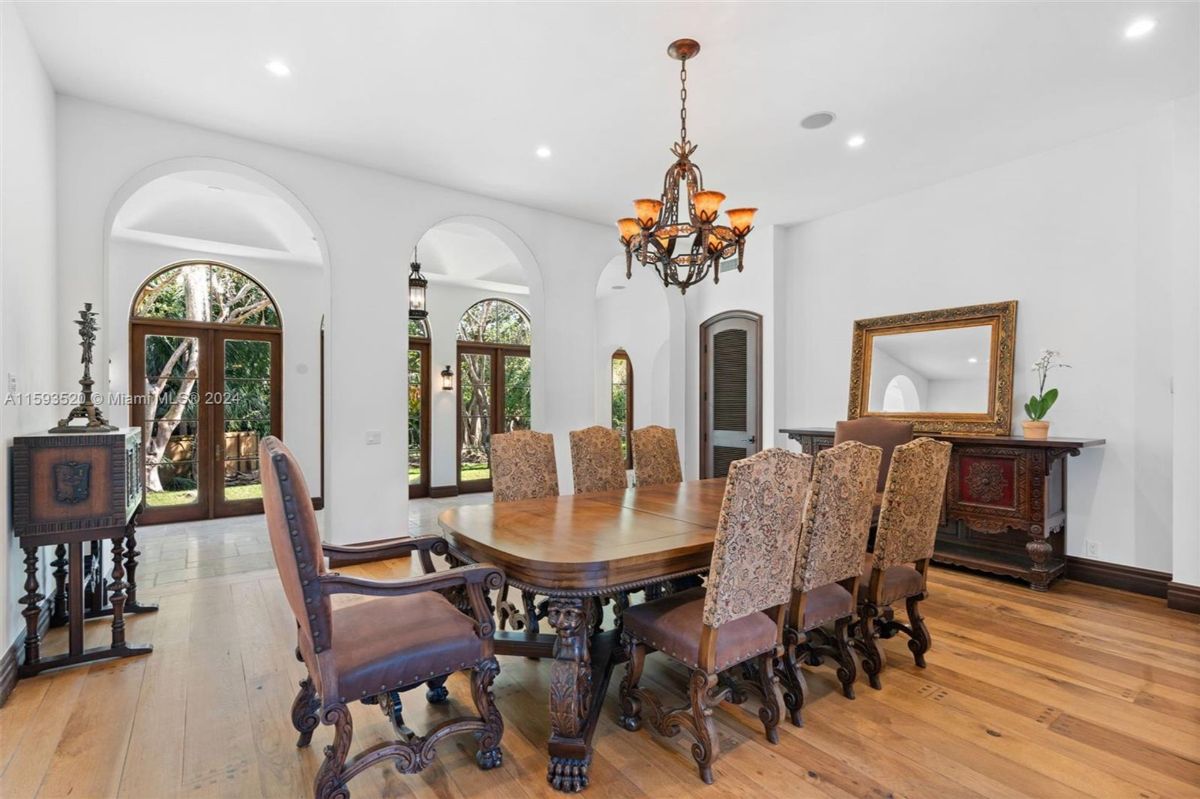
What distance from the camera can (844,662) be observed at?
255 cm

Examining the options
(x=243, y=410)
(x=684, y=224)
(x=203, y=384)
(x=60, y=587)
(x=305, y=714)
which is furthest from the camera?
(x=243, y=410)

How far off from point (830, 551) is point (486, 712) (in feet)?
4.78

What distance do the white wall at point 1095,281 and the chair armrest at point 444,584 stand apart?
4281 millimetres

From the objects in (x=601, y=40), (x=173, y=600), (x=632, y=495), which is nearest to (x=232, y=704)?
(x=173, y=600)

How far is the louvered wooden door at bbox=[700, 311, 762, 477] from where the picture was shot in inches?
247

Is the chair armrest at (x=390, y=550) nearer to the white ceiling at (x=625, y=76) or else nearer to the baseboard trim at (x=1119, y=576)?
the white ceiling at (x=625, y=76)

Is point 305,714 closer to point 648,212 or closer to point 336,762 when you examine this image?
point 336,762

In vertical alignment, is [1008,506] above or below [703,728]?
above

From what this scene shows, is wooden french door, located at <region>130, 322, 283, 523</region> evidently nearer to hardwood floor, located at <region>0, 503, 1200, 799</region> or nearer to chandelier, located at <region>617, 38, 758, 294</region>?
hardwood floor, located at <region>0, 503, 1200, 799</region>

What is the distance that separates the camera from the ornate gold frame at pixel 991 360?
444 cm

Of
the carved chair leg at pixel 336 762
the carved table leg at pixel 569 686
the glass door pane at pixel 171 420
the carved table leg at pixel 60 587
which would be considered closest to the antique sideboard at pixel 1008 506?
the carved table leg at pixel 569 686

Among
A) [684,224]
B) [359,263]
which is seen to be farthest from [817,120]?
[359,263]

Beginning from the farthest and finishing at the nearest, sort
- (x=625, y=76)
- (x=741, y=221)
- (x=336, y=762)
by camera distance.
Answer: (x=625, y=76) → (x=741, y=221) → (x=336, y=762)

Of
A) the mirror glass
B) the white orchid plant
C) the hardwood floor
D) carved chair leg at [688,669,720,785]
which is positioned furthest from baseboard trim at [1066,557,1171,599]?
carved chair leg at [688,669,720,785]
